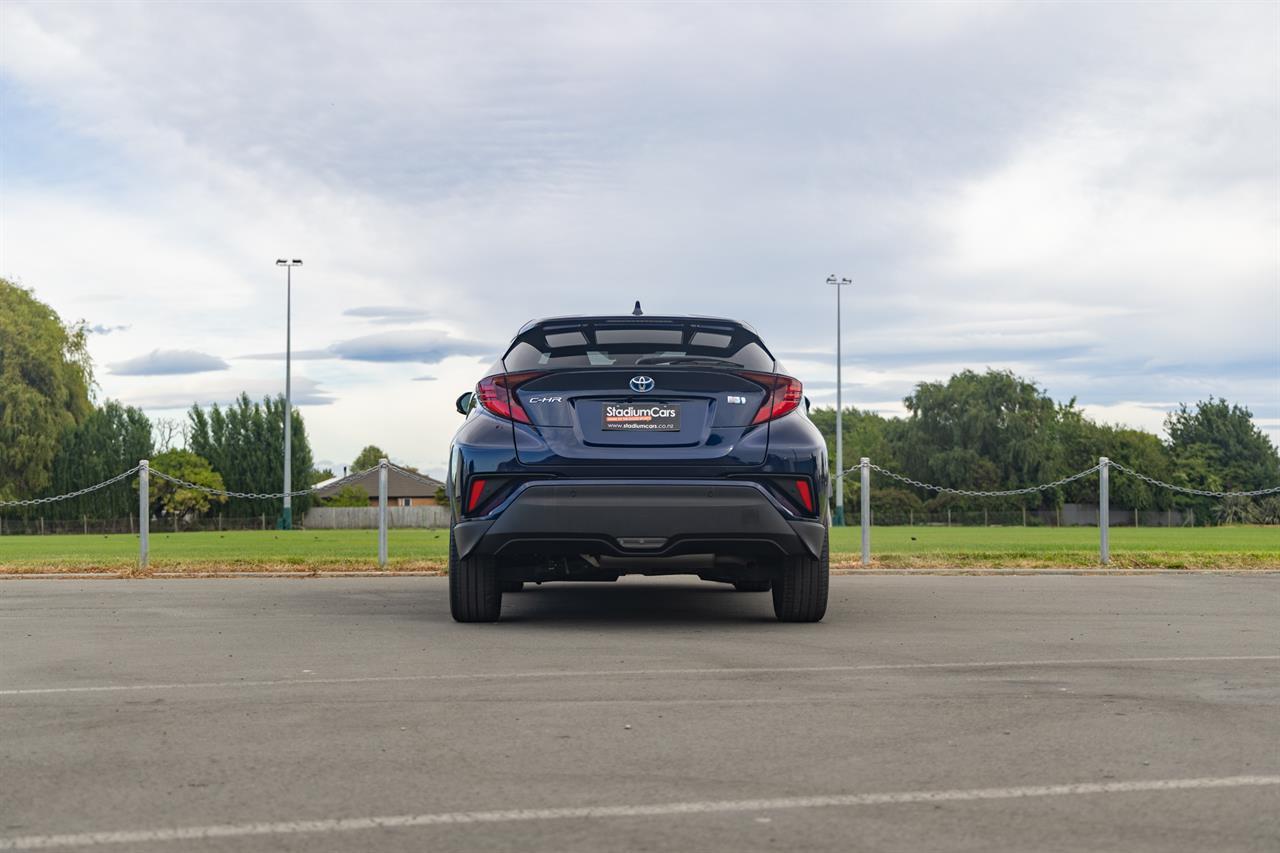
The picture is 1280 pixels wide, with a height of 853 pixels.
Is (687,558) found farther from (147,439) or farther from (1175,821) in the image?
(147,439)

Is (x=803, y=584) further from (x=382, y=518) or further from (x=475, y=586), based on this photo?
(x=382, y=518)

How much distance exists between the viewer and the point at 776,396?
29.3 feet

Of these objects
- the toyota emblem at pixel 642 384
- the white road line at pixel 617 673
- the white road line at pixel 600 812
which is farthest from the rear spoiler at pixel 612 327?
the white road line at pixel 600 812

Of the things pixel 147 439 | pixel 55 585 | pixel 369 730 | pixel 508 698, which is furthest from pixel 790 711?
pixel 147 439

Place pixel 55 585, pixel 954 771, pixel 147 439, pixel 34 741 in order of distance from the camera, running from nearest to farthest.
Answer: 1. pixel 954 771
2. pixel 34 741
3. pixel 55 585
4. pixel 147 439

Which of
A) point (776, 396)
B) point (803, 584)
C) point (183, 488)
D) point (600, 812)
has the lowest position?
point (600, 812)

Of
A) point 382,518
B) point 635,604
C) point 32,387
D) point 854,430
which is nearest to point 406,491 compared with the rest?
point 854,430

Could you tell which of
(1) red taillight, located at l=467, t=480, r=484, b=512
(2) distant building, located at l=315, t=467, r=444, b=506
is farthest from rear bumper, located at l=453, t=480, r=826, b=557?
(2) distant building, located at l=315, t=467, r=444, b=506

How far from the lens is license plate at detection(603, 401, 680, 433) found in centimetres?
877

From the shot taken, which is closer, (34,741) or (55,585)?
(34,741)

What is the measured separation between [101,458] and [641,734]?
82.4 metres

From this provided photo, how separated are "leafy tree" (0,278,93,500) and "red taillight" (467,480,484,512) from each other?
72706mm

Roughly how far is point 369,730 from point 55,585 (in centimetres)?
1032

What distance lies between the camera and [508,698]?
6.22 metres
